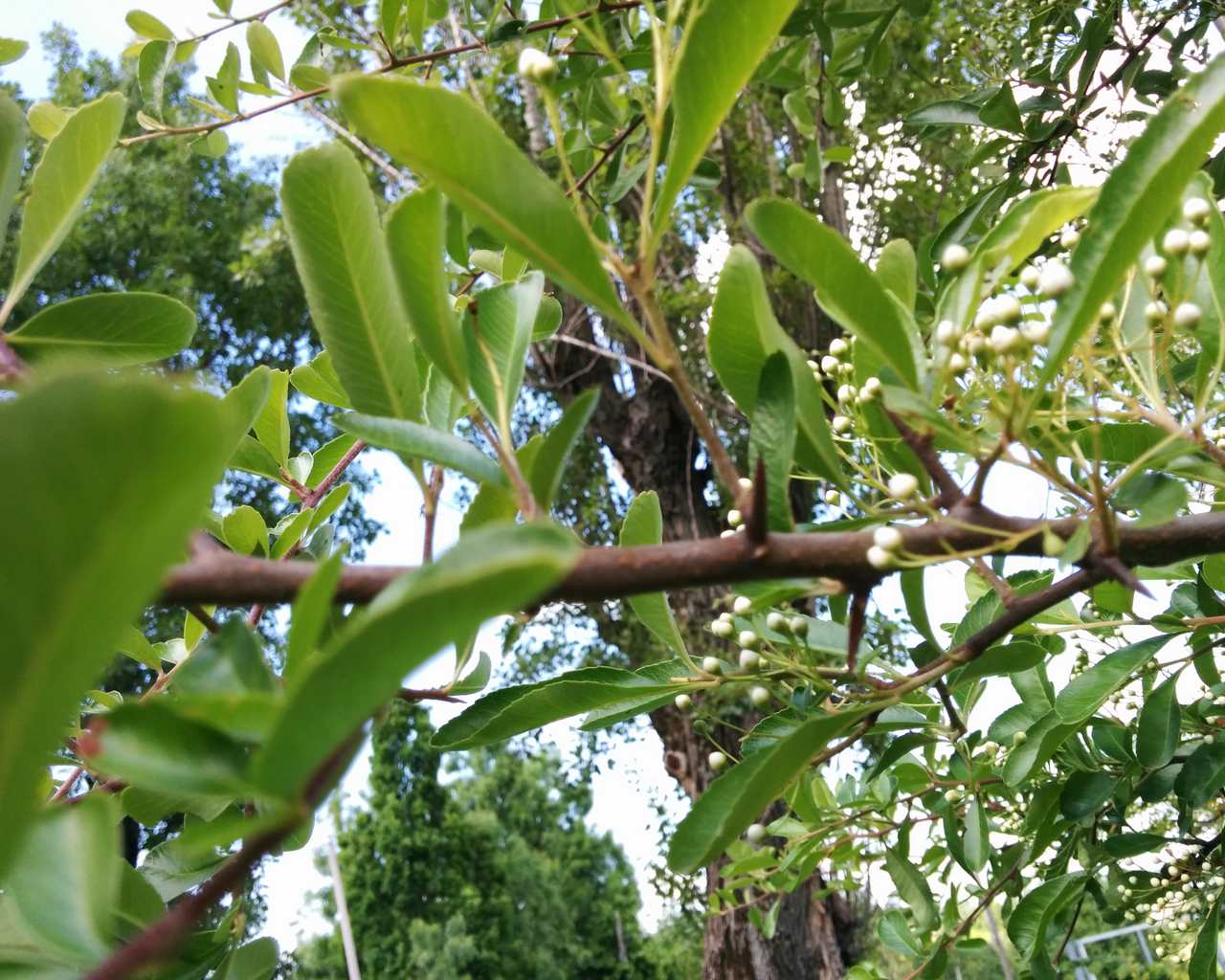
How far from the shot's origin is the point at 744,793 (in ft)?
1.43

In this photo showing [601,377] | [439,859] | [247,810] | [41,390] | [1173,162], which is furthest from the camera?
[439,859]

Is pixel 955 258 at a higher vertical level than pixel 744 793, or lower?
higher

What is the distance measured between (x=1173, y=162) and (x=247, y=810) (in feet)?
1.80

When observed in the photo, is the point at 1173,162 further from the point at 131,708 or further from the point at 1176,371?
the point at 1176,371

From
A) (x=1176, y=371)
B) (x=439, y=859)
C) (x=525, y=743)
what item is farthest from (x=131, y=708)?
(x=439, y=859)

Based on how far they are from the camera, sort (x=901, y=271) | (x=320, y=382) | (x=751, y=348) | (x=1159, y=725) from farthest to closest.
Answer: (x=1159, y=725)
(x=320, y=382)
(x=901, y=271)
(x=751, y=348)

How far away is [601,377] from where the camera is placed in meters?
6.42

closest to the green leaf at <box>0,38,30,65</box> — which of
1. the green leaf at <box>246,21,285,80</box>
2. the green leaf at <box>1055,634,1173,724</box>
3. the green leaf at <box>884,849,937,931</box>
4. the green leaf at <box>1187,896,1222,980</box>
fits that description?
the green leaf at <box>246,21,285,80</box>

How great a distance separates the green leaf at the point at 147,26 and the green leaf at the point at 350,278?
1130mm

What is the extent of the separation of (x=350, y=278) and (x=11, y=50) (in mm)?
596

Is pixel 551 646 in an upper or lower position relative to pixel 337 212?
upper

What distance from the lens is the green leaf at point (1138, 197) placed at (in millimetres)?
384

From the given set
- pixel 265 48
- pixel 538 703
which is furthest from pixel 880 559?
pixel 265 48

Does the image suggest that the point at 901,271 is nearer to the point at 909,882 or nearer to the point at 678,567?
the point at 678,567
